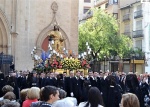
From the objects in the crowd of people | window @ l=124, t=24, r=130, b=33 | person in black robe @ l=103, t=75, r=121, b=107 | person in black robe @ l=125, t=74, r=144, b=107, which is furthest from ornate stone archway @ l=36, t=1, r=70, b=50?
window @ l=124, t=24, r=130, b=33

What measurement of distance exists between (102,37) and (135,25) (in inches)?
389

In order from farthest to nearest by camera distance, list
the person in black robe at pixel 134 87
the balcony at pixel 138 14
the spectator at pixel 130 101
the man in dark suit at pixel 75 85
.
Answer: the balcony at pixel 138 14
the man in dark suit at pixel 75 85
the person in black robe at pixel 134 87
the spectator at pixel 130 101

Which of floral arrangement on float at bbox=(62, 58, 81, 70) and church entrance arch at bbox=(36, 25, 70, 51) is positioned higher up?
church entrance arch at bbox=(36, 25, 70, 51)

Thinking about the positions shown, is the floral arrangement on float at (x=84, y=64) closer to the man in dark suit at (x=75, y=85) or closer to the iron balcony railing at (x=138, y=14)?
the man in dark suit at (x=75, y=85)

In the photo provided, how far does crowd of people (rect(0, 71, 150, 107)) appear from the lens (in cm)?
→ 571

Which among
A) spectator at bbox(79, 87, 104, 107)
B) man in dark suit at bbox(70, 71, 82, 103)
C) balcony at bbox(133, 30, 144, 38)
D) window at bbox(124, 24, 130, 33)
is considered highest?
window at bbox(124, 24, 130, 33)

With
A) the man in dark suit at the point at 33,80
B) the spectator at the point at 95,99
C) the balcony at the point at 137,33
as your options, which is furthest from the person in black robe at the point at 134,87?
the balcony at the point at 137,33

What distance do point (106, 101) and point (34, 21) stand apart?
57.6 ft

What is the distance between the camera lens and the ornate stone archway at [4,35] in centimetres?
2784

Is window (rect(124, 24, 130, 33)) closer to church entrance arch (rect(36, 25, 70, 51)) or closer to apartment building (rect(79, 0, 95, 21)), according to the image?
apartment building (rect(79, 0, 95, 21))

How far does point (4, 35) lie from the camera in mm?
28000

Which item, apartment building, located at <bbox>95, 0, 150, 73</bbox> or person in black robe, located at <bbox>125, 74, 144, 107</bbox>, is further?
apartment building, located at <bbox>95, 0, 150, 73</bbox>

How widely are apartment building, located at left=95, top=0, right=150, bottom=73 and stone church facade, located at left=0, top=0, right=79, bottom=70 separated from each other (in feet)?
41.9

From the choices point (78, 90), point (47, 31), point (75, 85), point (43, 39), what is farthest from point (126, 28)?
point (78, 90)
